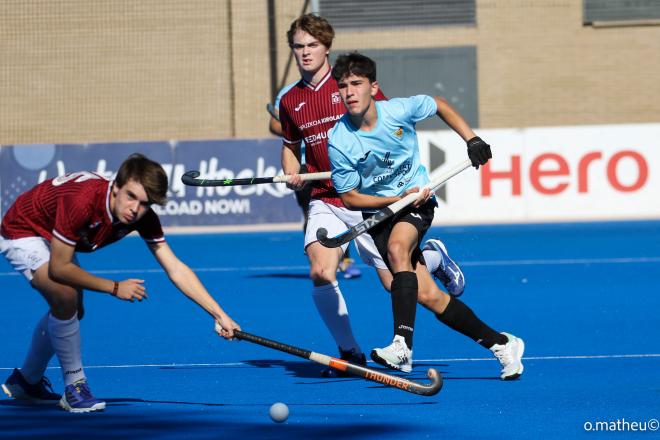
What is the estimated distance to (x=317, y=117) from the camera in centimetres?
638

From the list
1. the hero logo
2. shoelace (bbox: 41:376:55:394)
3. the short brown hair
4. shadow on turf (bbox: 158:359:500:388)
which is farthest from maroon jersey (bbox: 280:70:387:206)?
the hero logo

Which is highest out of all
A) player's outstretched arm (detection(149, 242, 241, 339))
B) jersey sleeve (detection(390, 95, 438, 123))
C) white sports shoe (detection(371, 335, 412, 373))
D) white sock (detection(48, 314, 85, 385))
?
jersey sleeve (detection(390, 95, 438, 123))

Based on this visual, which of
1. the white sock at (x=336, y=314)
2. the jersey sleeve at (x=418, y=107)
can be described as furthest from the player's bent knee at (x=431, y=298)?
the jersey sleeve at (x=418, y=107)

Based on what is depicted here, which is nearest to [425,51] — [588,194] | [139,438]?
[588,194]

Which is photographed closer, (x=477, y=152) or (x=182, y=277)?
(x=182, y=277)

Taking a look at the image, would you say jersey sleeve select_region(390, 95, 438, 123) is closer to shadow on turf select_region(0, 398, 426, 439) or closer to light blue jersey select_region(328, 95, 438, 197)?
light blue jersey select_region(328, 95, 438, 197)

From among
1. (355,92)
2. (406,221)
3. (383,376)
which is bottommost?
(383,376)

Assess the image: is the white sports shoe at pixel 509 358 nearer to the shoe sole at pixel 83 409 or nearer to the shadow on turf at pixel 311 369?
the shadow on turf at pixel 311 369

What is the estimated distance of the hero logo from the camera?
16.2 m

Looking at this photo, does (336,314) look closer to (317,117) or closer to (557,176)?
(317,117)

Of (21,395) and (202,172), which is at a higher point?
(21,395)

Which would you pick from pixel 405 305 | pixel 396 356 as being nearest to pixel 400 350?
pixel 396 356

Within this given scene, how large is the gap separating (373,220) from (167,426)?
1.43 m

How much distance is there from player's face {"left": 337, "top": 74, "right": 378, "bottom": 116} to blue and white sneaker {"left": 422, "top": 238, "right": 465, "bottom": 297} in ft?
3.14
